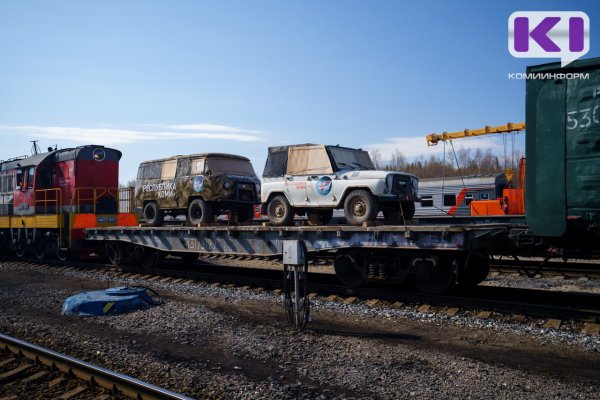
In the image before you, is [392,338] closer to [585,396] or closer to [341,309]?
[341,309]

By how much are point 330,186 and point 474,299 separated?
3665mm

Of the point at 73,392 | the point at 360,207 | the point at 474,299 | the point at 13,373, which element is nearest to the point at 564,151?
the point at 474,299

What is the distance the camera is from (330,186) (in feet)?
32.9

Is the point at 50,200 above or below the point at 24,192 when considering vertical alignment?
below

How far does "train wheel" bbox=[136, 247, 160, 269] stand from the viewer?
14.0 m

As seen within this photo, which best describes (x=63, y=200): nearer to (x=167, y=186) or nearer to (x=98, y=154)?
(x=98, y=154)

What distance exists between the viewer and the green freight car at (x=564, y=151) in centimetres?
658

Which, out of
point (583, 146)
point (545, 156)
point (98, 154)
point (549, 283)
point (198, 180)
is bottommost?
point (549, 283)

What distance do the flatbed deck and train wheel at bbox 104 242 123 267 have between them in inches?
21.1

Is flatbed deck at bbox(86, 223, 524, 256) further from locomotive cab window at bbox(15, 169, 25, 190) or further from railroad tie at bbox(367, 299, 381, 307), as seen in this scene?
locomotive cab window at bbox(15, 169, 25, 190)

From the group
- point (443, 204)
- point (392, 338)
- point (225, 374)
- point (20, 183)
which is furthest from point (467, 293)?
point (20, 183)

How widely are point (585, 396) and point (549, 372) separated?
2.22ft

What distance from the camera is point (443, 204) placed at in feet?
79.1

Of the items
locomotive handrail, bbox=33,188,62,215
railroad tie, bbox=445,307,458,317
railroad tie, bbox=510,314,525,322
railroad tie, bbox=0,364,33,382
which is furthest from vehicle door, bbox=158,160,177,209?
railroad tie, bbox=510,314,525,322
